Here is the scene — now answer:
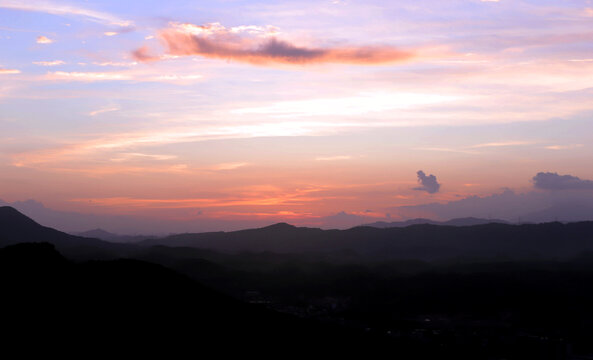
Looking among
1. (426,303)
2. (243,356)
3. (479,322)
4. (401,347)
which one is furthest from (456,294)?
(243,356)

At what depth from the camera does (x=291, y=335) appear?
77875 millimetres

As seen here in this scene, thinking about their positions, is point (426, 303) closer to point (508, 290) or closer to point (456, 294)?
point (456, 294)

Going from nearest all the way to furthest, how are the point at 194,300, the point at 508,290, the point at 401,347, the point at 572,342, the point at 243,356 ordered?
the point at 243,356 → the point at 194,300 → the point at 401,347 → the point at 572,342 → the point at 508,290

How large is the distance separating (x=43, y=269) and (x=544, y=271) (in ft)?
543

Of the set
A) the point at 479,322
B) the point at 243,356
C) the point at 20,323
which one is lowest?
the point at 479,322

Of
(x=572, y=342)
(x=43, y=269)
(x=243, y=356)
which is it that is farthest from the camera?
(x=572, y=342)

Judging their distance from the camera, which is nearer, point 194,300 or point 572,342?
point 194,300

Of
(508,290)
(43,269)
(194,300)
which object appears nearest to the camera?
(43,269)

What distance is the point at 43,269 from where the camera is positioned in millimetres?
73438

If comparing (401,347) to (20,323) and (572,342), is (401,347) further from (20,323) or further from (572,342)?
(20,323)

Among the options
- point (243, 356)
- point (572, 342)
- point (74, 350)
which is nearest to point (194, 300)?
point (243, 356)

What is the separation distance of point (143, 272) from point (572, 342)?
3141 inches

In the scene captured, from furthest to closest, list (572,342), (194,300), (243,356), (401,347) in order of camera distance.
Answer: (572,342)
(401,347)
(194,300)
(243,356)

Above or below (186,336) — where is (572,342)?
below
